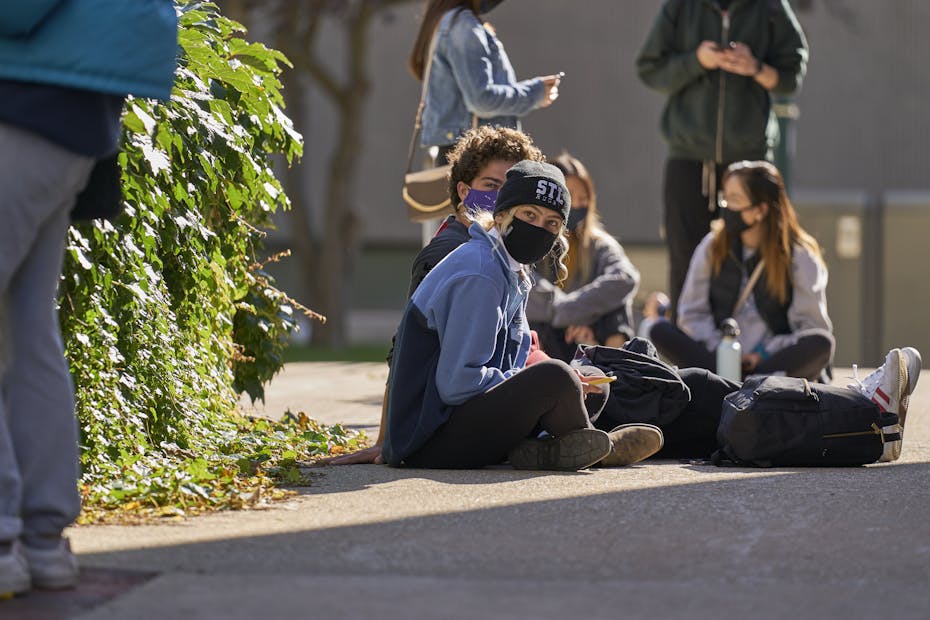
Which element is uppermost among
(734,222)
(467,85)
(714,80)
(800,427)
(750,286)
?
(714,80)

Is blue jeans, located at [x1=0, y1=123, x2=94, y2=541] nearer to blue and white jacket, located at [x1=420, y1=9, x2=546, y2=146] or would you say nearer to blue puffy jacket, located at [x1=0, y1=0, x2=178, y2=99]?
blue puffy jacket, located at [x1=0, y1=0, x2=178, y2=99]

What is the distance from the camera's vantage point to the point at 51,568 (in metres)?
3.70

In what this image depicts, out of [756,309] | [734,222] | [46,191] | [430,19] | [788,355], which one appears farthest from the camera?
[734,222]

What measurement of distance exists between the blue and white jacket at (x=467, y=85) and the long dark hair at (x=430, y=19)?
0.04m

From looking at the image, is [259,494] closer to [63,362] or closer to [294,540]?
[294,540]

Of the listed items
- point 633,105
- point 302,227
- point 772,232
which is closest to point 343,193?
point 302,227

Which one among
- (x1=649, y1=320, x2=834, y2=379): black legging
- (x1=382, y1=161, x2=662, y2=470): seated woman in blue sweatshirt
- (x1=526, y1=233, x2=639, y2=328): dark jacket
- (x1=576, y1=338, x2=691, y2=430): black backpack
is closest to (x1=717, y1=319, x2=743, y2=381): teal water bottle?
(x1=649, y1=320, x2=834, y2=379): black legging

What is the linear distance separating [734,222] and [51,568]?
5.16 m

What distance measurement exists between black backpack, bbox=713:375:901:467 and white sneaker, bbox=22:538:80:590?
2.80 meters

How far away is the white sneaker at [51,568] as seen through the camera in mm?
3697

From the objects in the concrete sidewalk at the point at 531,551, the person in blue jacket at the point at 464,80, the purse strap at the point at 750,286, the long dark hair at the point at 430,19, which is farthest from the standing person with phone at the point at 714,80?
the concrete sidewalk at the point at 531,551

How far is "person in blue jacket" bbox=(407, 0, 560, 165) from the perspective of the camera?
289 inches

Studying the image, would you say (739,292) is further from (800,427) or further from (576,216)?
(800,427)

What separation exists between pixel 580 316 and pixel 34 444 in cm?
501
